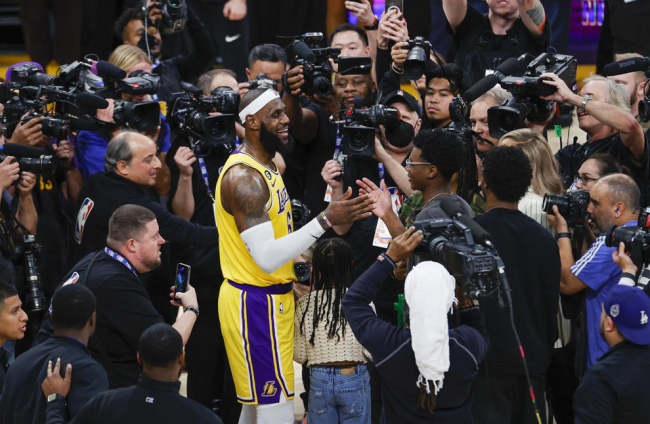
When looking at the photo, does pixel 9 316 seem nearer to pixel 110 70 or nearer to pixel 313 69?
pixel 110 70

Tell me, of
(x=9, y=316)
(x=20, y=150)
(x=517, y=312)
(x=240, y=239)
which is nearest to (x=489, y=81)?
(x=517, y=312)

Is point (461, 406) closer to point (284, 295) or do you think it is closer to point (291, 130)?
point (284, 295)

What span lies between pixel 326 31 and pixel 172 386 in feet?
22.9

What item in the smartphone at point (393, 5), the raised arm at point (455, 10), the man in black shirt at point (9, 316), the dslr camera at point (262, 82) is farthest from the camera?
the raised arm at point (455, 10)

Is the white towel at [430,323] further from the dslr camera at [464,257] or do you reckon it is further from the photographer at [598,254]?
the photographer at [598,254]

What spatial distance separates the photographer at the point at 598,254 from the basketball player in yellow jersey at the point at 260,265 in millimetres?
1106

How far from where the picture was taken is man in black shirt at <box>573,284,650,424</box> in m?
3.66

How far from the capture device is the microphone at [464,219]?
3.73 meters

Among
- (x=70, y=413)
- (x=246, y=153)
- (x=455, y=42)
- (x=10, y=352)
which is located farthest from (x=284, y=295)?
(x=455, y=42)

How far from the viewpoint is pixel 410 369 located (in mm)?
3643

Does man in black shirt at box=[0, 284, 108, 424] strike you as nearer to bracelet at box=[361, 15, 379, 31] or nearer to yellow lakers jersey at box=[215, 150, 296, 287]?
yellow lakers jersey at box=[215, 150, 296, 287]

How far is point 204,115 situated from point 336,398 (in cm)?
205

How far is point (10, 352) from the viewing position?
17.8 feet

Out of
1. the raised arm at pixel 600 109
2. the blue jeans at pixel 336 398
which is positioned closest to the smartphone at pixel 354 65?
the raised arm at pixel 600 109
